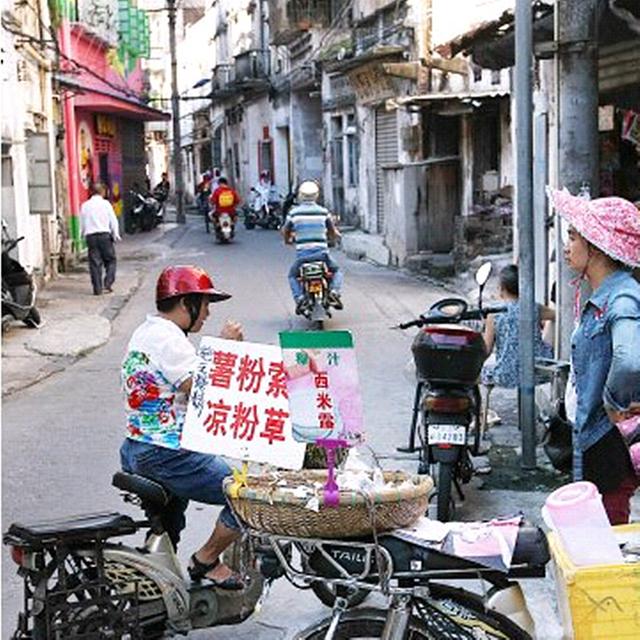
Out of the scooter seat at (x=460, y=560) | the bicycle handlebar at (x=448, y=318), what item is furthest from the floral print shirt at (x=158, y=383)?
the bicycle handlebar at (x=448, y=318)

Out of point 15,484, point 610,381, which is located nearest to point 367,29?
point 15,484

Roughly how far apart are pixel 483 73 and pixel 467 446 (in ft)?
40.6

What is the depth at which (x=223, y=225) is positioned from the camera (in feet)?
82.6

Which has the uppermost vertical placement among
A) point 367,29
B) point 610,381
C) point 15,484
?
point 367,29

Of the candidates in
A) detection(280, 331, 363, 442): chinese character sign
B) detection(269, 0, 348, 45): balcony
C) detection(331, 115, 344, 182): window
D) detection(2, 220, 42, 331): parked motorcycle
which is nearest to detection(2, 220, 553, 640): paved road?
detection(2, 220, 42, 331): parked motorcycle

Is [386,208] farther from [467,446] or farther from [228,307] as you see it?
[467,446]

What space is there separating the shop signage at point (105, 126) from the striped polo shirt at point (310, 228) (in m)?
15.7

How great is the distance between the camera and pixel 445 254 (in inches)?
744

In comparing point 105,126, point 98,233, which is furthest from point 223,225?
point 98,233

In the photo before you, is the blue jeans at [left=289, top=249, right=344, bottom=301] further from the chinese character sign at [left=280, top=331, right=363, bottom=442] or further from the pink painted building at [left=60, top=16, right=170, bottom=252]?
the chinese character sign at [left=280, top=331, right=363, bottom=442]

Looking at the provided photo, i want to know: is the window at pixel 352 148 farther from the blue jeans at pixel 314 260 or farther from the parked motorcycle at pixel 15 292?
the parked motorcycle at pixel 15 292

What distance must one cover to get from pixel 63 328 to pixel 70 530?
961 cm

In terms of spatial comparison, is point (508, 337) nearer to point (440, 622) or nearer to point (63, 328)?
point (440, 622)

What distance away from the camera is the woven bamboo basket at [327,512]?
11.1 feet
